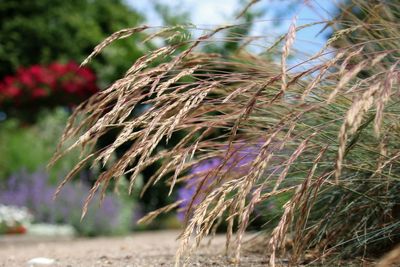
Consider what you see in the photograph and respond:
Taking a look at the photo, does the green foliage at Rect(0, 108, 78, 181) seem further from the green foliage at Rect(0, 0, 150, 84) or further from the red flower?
the green foliage at Rect(0, 0, 150, 84)

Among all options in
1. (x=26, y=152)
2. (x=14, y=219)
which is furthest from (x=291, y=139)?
(x=26, y=152)

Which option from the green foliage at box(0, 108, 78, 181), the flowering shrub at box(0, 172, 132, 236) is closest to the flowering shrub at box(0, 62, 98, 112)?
the green foliage at box(0, 108, 78, 181)

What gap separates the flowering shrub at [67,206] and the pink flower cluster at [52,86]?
11.7ft

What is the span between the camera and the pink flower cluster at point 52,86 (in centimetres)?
1143

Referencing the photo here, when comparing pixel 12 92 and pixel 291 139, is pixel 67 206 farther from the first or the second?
pixel 291 139

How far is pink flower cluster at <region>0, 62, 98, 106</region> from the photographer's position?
1143 cm

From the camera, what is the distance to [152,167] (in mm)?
8969

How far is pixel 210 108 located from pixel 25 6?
14.1m

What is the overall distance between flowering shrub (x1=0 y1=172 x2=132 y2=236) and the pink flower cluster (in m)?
3.58

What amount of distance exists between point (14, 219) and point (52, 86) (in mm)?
4614

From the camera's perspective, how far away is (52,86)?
38.9ft

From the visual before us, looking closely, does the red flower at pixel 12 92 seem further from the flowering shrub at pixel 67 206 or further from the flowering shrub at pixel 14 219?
A: the flowering shrub at pixel 14 219

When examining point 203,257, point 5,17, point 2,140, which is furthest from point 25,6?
point 203,257

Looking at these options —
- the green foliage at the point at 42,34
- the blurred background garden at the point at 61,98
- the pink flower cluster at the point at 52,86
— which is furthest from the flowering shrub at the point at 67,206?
the green foliage at the point at 42,34
